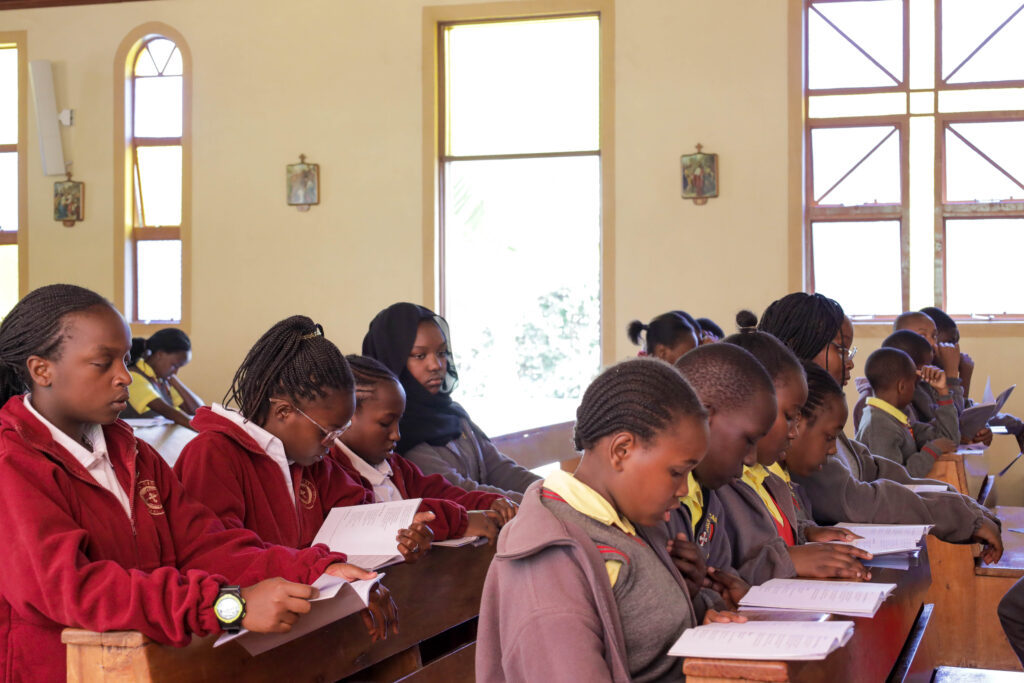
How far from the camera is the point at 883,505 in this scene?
2.93m

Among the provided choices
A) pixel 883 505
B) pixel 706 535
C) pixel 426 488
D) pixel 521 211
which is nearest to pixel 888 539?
pixel 706 535

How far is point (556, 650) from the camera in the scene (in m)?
1.48

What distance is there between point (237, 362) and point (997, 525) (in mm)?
7499

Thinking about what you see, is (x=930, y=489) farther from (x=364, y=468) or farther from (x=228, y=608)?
(x=228, y=608)

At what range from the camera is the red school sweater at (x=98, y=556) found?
1788 mm

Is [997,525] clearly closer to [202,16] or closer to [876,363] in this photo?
[876,363]

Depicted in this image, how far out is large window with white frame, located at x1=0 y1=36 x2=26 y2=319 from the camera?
9.95 metres

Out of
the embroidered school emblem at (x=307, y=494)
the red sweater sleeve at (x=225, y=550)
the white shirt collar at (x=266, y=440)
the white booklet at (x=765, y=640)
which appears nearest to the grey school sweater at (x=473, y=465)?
the embroidered school emblem at (x=307, y=494)

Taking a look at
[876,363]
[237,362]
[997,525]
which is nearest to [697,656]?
[997,525]

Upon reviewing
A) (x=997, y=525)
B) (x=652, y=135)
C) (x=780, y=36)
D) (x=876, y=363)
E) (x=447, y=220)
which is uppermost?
(x=780, y=36)

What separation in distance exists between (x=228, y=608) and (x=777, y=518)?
49.2 inches

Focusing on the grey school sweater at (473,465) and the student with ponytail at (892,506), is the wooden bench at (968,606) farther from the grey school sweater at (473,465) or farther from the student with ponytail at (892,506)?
the grey school sweater at (473,465)

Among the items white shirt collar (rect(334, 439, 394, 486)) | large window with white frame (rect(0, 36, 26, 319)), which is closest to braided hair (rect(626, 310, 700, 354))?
white shirt collar (rect(334, 439, 394, 486))

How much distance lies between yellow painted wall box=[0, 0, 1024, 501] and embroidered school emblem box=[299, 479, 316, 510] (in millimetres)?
6065
